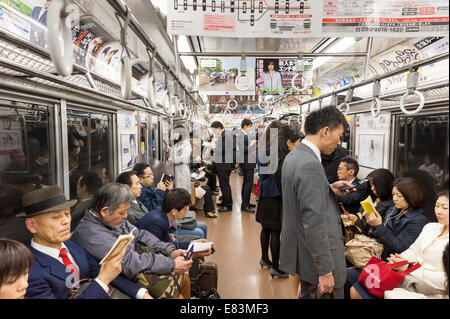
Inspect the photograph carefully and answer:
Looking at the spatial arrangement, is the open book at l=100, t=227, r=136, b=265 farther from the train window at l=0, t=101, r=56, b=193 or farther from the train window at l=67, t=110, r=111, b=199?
the train window at l=67, t=110, r=111, b=199

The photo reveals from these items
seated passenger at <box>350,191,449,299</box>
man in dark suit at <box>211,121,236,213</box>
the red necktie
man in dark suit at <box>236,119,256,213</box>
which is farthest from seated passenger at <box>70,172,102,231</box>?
man in dark suit at <box>236,119,256,213</box>

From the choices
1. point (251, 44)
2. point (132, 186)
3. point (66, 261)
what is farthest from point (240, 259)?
point (251, 44)

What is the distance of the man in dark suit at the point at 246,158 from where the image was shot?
19.8ft

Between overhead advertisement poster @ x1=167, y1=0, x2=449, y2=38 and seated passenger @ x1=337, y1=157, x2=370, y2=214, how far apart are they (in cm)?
136

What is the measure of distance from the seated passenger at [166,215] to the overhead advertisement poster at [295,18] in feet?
4.79

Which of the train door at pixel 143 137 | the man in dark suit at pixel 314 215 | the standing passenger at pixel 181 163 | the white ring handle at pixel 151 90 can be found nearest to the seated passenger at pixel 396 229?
the man in dark suit at pixel 314 215

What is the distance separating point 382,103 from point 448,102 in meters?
1.63

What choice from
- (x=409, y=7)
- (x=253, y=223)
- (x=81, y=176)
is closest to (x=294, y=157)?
(x=409, y=7)

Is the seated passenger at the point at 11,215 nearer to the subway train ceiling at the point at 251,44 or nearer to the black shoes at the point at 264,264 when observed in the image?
the subway train ceiling at the point at 251,44

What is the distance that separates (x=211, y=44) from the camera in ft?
16.9

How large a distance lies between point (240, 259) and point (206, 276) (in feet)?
4.33

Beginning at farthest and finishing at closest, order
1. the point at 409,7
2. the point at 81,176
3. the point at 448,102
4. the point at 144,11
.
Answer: the point at 144,11 < the point at 81,176 < the point at 409,7 < the point at 448,102
